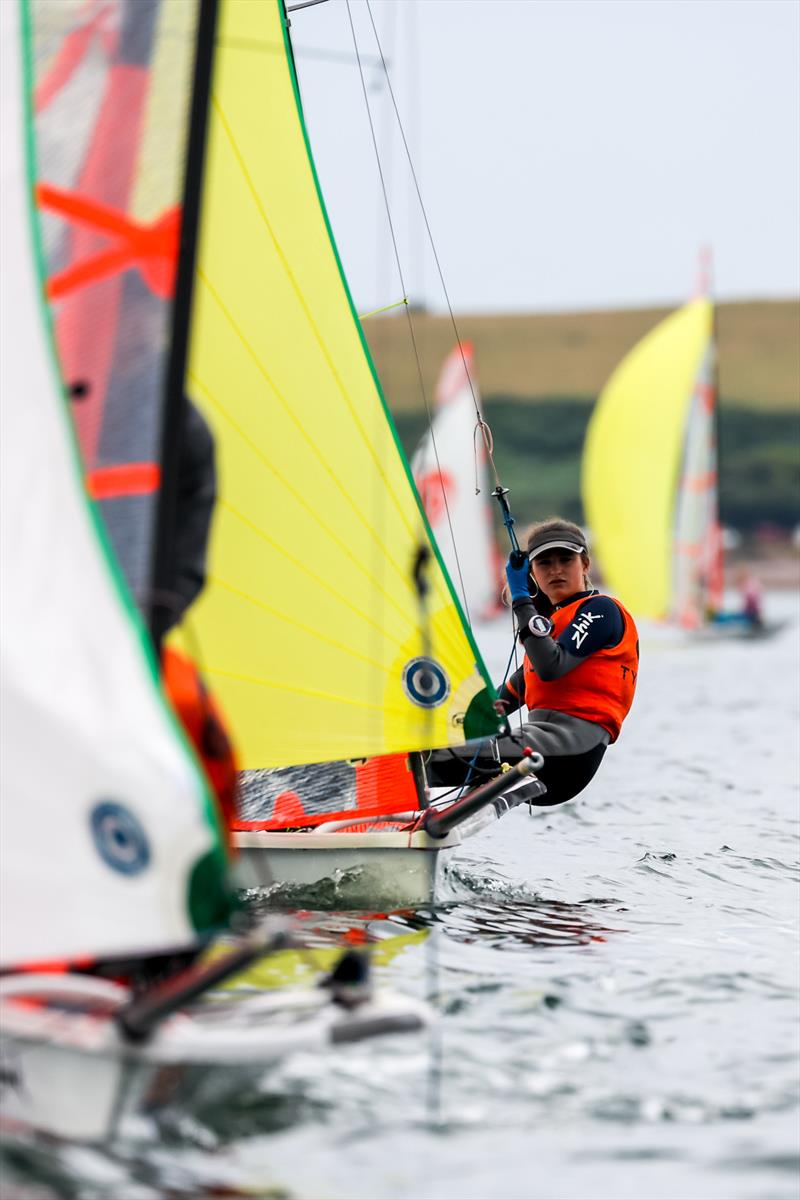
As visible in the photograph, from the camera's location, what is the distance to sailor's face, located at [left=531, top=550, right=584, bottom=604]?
568cm

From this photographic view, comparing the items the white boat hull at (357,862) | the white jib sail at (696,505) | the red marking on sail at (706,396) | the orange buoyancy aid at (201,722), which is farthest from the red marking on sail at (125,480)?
the red marking on sail at (706,396)

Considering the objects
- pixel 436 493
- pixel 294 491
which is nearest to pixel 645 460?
pixel 436 493

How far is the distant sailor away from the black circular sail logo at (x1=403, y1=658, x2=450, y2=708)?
58cm

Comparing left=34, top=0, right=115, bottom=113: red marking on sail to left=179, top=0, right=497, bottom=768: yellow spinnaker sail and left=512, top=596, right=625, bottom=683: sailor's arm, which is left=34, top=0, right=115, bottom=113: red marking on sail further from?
left=512, top=596, right=625, bottom=683: sailor's arm

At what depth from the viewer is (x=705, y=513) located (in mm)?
23594

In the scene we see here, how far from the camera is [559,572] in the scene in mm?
5695

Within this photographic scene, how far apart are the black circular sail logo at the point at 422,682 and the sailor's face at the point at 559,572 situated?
0.97 meters

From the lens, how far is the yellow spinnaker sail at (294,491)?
4.54m

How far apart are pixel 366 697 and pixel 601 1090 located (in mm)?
1719

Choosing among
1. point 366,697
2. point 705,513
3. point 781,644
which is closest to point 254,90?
point 366,697

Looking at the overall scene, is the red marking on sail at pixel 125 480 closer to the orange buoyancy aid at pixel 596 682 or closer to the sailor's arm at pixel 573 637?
the sailor's arm at pixel 573 637

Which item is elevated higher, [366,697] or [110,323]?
[110,323]

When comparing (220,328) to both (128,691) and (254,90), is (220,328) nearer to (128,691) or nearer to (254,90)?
(254,90)

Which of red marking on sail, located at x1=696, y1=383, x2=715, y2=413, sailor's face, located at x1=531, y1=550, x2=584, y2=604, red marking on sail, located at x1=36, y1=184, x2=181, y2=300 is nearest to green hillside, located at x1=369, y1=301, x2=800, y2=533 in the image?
red marking on sail, located at x1=696, y1=383, x2=715, y2=413
